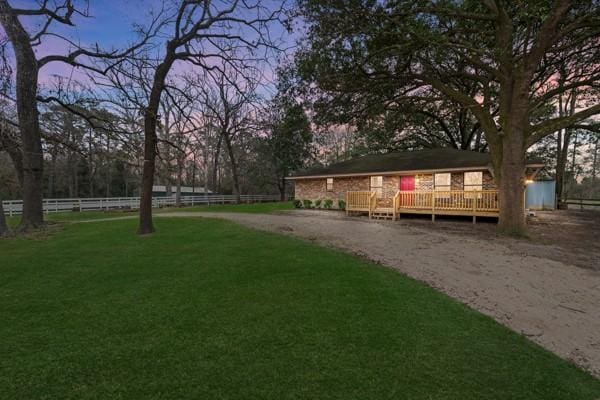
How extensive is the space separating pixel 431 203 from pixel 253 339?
13411 millimetres

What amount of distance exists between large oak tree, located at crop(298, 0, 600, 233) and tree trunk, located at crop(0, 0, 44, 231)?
30.5 ft

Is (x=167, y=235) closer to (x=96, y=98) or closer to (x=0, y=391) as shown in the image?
(x=96, y=98)

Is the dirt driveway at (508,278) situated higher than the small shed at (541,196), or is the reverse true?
the small shed at (541,196)

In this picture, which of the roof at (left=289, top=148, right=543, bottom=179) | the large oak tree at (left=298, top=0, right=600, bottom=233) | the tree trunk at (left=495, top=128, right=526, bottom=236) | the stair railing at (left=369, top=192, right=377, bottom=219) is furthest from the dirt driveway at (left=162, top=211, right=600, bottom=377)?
the roof at (left=289, top=148, right=543, bottom=179)

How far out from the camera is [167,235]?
9383mm

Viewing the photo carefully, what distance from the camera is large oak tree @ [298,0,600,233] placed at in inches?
353

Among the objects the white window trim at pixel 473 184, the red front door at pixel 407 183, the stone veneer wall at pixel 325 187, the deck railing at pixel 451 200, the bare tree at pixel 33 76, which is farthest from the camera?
the stone veneer wall at pixel 325 187

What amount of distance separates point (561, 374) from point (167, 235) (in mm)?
9515

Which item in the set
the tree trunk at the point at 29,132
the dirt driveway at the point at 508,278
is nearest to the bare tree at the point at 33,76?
the tree trunk at the point at 29,132

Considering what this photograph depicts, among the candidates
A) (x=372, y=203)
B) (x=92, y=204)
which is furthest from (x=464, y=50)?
(x=92, y=204)

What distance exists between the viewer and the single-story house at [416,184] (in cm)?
1396

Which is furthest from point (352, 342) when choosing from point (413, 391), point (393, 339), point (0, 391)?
point (0, 391)

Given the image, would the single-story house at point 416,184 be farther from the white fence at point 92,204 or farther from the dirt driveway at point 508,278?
the white fence at point 92,204

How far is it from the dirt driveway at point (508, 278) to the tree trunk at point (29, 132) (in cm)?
935
